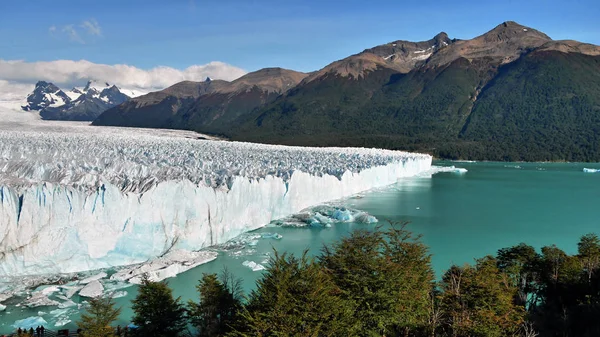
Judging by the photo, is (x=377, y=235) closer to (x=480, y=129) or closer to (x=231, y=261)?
(x=231, y=261)

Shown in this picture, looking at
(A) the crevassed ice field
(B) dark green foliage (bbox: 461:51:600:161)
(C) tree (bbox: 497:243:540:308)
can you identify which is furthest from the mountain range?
(C) tree (bbox: 497:243:540:308)

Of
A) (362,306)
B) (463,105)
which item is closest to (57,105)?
(463,105)

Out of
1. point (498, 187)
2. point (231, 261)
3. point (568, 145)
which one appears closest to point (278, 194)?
point (231, 261)

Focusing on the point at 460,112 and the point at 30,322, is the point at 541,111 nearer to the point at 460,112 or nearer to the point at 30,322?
the point at 460,112

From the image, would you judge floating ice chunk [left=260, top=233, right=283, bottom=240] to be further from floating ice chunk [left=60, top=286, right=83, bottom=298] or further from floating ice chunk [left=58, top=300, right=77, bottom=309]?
floating ice chunk [left=58, top=300, right=77, bottom=309]

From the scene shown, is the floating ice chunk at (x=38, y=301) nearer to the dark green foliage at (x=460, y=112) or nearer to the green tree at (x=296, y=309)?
the green tree at (x=296, y=309)

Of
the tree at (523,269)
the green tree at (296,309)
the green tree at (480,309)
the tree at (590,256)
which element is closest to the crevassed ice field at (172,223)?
the tree at (523,269)
